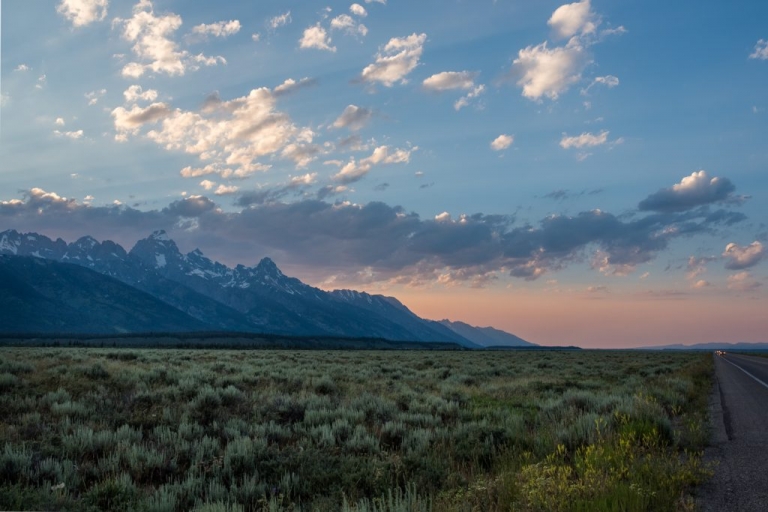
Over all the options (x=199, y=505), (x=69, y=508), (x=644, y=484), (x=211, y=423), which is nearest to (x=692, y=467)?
(x=644, y=484)

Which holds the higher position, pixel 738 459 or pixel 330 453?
pixel 738 459

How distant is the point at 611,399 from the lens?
13.9 m

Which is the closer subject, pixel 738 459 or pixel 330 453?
pixel 738 459

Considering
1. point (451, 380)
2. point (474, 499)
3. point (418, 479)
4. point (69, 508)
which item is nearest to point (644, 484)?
point (474, 499)

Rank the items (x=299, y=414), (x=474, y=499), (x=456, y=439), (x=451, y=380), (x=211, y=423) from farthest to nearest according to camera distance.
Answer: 1. (x=451, y=380)
2. (x=299, y=414)
3. (x=211, y=423)
4. (x=456, y=439)
5. (x=474, y=499)

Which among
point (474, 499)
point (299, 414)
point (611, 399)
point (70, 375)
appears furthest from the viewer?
point (70, 375)

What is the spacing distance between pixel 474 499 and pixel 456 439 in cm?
385

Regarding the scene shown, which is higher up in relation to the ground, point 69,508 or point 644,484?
point 644,484

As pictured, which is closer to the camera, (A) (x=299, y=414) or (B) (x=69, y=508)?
(B) (x=69, y=508)

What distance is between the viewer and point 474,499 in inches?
245

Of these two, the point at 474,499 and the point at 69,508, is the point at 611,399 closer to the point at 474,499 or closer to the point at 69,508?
the point at 474,499

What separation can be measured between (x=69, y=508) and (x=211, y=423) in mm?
5220

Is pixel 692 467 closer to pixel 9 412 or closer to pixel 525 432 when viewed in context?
pixel 525 432

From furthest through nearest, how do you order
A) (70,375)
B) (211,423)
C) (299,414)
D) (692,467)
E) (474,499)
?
(70,375), (299,414), (211,423), (692,467), (474,499)
